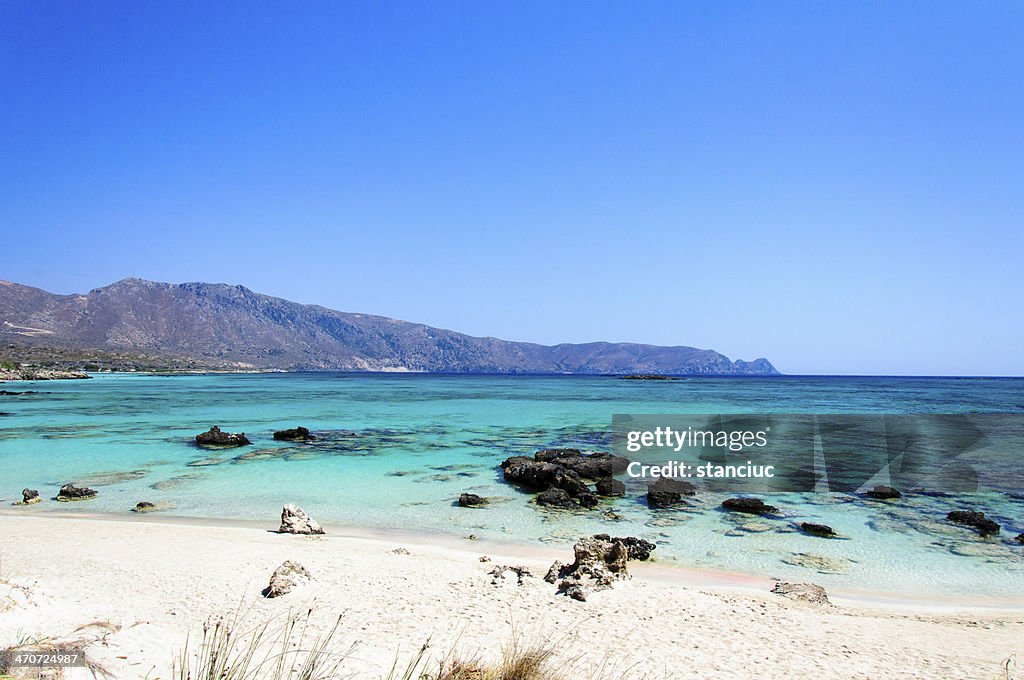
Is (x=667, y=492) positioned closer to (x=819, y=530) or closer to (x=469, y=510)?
(x=819, y=530)

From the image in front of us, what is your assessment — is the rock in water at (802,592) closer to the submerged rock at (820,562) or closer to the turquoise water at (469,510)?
the turquoise water at (469,510)

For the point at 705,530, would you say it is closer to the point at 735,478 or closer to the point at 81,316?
the point at 735,478

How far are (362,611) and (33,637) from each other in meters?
3.29

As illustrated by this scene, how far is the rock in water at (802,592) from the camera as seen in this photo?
8.21 metres

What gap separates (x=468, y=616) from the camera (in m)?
7.14

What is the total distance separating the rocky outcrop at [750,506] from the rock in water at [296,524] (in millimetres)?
10232

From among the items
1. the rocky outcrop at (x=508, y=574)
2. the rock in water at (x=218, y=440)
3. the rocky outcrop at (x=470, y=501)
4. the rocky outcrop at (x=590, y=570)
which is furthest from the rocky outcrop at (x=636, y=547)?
the rock in water at (x=218, y=440)

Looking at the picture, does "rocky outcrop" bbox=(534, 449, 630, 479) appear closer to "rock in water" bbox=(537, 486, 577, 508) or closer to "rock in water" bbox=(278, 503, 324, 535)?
"rock in water" bbox=(537, 486, 577, 508)

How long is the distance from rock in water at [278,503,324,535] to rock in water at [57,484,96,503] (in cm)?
741

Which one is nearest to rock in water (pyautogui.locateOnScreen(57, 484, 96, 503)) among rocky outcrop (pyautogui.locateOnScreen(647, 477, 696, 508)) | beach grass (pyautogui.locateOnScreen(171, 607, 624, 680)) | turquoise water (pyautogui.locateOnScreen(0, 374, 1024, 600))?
turquoise water (pyautogui.locateOnScreen(0, 374, 1024, 600))

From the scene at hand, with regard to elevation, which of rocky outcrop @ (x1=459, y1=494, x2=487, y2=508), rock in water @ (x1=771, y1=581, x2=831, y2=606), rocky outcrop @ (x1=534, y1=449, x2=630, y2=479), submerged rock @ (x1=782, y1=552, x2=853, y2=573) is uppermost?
rock in water @ (x1=771, y1=581, x2=831, y2=606)

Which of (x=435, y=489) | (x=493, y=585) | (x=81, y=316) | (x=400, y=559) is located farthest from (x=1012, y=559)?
(x=81, y=316)

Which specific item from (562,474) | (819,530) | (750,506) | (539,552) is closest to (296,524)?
(539,552)
